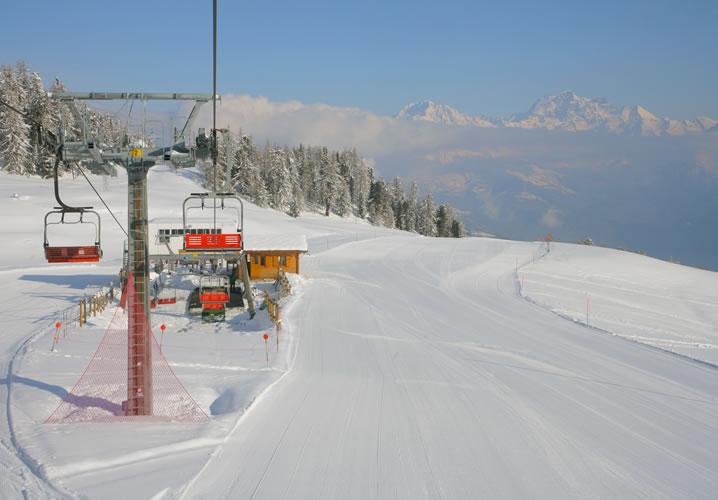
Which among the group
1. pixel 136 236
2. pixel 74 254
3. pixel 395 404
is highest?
pixel 136 236

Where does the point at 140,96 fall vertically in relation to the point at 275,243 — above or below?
above

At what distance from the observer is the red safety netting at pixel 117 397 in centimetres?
946

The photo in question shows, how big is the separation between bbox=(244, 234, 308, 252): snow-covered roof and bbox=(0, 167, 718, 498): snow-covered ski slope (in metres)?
7.23

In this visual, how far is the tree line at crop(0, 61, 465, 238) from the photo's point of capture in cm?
6600

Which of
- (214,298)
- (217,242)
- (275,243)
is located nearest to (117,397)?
(214,298)

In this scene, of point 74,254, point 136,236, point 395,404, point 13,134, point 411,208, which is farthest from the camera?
point 411,208

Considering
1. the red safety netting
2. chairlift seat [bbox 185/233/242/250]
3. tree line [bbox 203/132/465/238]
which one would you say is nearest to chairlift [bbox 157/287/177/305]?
Answer: chairlift seat [bbox 185/233/242/250]

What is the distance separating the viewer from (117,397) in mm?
11000

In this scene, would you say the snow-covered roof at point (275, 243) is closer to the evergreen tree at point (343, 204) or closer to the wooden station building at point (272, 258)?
the wooden station building at point (272, 258)

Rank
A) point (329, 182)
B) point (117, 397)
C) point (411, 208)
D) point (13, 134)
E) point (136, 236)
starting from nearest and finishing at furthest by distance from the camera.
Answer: point (136, 236) < point (117, 397) < point (13, 134) < point (329, 182) < point (411, 208)

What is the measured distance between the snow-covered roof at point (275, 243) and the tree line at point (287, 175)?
65.0ft

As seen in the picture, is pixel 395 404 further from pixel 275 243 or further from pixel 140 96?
pixel 275 243

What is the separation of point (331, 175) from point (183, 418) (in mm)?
81089

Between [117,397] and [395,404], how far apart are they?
6.42 meters
